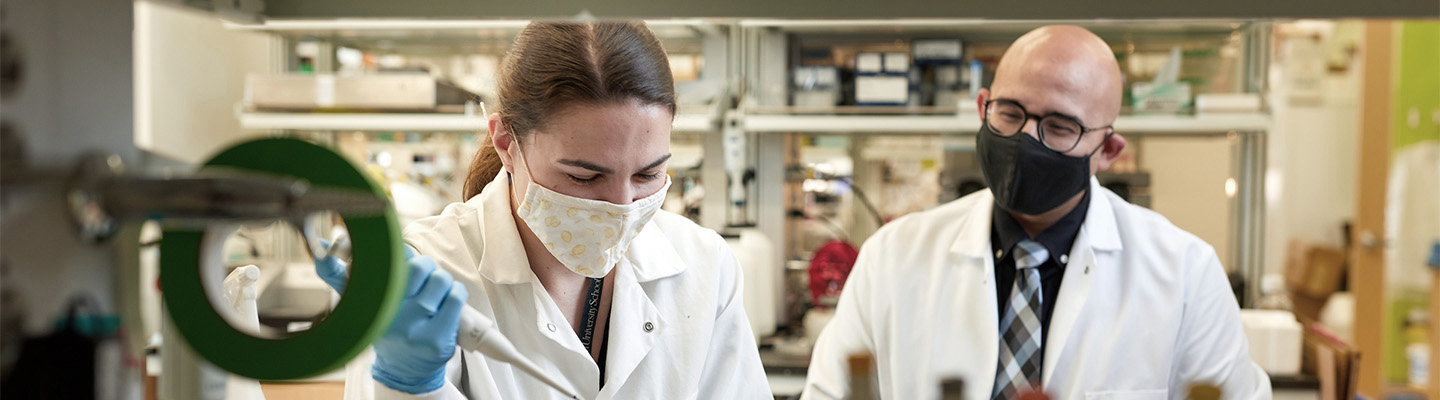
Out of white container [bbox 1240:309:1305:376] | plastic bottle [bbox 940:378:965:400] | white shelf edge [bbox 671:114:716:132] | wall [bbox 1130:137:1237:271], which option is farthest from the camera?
wall [bbox 1130:137:1237:271]

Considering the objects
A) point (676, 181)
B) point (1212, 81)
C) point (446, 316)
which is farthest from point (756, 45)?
point (446, 316)

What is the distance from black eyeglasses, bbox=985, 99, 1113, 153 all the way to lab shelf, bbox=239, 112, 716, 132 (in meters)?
1.39

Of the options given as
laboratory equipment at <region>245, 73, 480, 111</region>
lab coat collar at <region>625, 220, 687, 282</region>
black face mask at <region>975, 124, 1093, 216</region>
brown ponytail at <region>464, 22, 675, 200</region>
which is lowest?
lab coat collar at <region>625, 220, 687, 282</region>

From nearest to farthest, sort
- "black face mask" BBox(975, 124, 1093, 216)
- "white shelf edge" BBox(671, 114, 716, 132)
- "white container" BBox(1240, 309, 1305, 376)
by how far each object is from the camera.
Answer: "black face mask" BBox(975, 124, 1093, 216)
"white container" BBox(1240, 309, 1305, 376)
"white shelf edge" BBox(671, 114, 716, 132)

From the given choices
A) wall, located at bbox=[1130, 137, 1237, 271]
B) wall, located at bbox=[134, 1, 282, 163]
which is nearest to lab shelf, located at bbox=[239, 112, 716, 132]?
wall, located at bbox=[134, 1, 282, 163]

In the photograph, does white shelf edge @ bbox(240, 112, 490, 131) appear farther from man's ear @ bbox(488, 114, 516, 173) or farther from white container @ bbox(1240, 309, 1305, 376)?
white container @ bbox(1240, 309, 1305, 376)

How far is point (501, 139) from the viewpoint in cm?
129

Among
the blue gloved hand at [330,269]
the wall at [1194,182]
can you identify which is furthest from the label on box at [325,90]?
the wall at [1194,182]

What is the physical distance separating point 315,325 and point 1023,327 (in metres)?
1.30

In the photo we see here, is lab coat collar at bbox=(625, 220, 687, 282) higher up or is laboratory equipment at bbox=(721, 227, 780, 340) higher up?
lab coat collar at bbox=(625, 220, 687, 282)

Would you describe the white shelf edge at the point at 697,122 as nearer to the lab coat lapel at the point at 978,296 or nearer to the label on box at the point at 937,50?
the label on box at the point at 937,50

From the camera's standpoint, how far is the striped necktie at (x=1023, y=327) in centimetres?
152

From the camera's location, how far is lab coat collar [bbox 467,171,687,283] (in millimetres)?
1277

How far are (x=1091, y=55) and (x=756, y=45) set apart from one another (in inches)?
73.8
